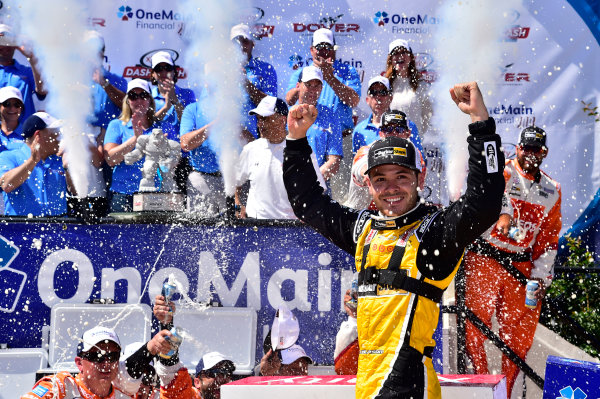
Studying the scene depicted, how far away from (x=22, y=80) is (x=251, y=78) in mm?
2555

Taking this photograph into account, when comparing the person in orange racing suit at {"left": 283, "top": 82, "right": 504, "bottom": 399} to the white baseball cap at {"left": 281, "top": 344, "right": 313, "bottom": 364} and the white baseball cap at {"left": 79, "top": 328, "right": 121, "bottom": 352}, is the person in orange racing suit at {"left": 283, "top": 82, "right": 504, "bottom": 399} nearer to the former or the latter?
the white baseball cap at {"left": 79, "top": 328, "right": 121, "bottom": 352}

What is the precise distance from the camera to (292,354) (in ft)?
21.0

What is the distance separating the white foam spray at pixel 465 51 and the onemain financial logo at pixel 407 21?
0.15m

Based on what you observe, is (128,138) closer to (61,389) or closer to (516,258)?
(61,389)

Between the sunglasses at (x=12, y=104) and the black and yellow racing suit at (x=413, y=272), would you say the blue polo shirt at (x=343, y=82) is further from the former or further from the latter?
the black and yellow racing suit at (x=413, y=272)

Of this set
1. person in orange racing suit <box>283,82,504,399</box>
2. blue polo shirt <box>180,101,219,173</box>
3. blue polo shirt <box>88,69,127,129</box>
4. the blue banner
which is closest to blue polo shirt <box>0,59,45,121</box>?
blue polo shirt <box>88,69,127,129</box>

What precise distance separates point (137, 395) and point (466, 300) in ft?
8.99

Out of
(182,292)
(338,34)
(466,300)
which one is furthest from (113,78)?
(466,300)

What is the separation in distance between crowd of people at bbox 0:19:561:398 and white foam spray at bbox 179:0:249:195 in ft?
0.38

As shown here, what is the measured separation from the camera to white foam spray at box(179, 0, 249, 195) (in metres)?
8.16

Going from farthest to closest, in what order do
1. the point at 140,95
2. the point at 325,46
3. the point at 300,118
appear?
the point at 325,46 < the point at 140,95 < the point at 300,118

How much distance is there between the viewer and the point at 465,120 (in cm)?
865

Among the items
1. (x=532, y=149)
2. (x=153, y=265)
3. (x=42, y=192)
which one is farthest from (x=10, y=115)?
(x=532, y=149)


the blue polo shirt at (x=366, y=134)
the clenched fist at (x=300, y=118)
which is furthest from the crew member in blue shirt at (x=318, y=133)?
the clenched fist at (x=300, y=118)
